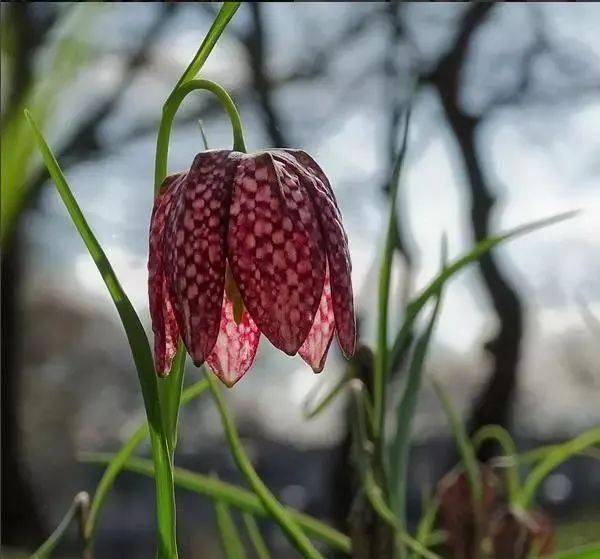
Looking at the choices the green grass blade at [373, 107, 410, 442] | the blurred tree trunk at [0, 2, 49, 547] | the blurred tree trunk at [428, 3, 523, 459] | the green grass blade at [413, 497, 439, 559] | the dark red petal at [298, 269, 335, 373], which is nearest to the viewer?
the dark red petal at [298, 269, 335, 373]

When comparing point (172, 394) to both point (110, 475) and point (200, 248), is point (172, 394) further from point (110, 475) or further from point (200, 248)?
point (110, 475)

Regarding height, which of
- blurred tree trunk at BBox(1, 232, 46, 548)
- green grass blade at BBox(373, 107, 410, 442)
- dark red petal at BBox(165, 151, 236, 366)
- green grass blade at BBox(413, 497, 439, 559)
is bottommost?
blurred tree trunk at BBox(1, 232, 46, 548)

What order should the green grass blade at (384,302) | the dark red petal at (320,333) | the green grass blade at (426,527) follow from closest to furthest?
the dark red petal at (320,333), the green grass blade at (384,302), the green grass blade at (426,527)

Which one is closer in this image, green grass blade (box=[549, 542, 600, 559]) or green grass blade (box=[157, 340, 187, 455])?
green grass blade (box=[157, 340, 187, 455])

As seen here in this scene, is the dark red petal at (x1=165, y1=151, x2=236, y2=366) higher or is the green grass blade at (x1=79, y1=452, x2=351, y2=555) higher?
the dark red petal at (x1=165, y1=151, x2=236, y2=366)

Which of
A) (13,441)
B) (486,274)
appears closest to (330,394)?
(486,274)

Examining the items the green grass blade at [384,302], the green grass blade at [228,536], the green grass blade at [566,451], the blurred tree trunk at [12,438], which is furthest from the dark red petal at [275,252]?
the blurred tree trunk at [12,438]

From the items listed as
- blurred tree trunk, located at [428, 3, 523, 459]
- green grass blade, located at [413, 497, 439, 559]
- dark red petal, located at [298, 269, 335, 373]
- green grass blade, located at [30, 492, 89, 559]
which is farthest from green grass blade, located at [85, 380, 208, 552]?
blurred tree trunk, located at [428, 3, 523, 459]

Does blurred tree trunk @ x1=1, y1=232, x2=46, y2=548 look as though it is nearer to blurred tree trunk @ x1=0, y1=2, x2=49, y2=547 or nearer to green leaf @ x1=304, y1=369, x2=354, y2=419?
blurred tree trunk @ x1=0, y1=2, x2=49, y2=547

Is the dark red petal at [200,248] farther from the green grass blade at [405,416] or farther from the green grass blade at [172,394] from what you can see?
the green grass blade at [405,416]
